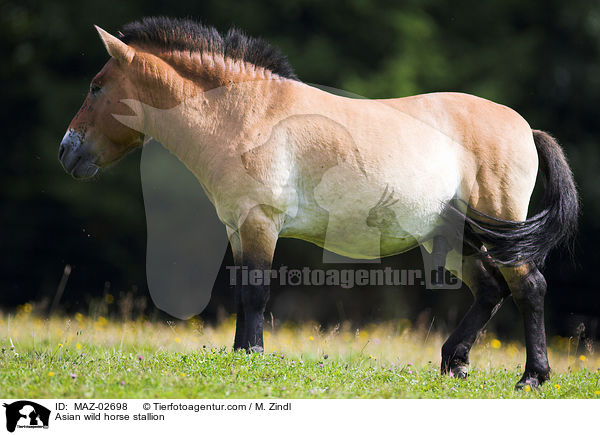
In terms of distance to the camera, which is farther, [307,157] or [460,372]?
[460,372]

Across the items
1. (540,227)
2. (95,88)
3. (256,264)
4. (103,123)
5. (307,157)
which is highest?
(95,88)

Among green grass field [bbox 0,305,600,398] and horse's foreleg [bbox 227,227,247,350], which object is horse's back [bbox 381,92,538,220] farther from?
horse's foreleg [bbox 227,227,247,350]

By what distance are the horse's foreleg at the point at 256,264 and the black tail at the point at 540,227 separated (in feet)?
5.91

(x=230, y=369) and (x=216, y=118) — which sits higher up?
(x=216, y=118)

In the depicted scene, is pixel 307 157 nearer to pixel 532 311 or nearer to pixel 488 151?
pixel 488 151

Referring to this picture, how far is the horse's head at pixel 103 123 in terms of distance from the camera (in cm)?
530

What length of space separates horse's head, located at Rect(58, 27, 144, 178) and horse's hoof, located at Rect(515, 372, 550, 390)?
385 centimetres

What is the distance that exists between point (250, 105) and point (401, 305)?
6.17 m

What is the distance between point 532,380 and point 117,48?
436 centimetres

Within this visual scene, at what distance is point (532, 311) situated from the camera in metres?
5.50
